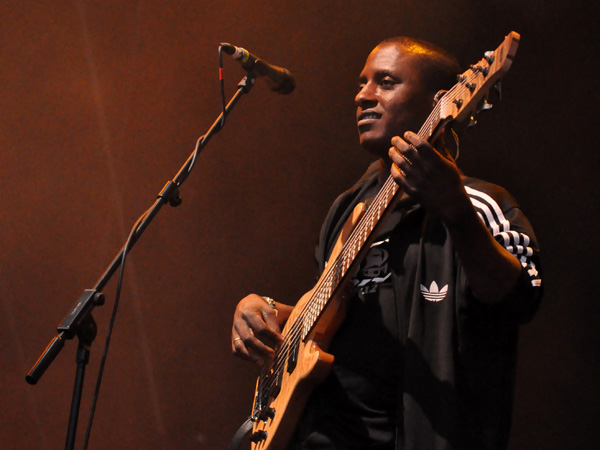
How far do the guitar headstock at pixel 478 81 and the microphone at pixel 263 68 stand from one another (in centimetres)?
57

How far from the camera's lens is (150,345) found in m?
2.57

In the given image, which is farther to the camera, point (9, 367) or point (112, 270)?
point (9, 367)

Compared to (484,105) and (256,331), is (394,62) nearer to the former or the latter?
(484,105)

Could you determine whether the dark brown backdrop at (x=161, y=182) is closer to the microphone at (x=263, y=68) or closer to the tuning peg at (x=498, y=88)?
the microphone at (x=263, y=68)

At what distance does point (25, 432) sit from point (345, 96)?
1774mm

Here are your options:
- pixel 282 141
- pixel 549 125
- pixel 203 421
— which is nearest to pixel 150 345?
pixel 203 421

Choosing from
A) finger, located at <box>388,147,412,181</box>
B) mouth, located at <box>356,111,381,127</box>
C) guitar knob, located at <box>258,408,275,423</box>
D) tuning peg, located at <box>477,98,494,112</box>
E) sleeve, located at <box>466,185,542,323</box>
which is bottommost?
guitar knob, located at <box>258,408,275,423</box>

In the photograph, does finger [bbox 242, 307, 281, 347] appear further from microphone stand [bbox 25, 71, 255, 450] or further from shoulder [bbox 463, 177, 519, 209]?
shoulder [bbox 463, 177, 519, 209]

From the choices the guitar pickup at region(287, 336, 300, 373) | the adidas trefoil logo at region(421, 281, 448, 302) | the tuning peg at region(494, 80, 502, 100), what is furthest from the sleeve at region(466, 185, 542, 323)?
the guitar pickup at region(287, 336, 300, 373)

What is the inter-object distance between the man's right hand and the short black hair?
30.9 inches

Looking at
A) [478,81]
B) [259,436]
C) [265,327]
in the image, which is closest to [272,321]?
[265,327]

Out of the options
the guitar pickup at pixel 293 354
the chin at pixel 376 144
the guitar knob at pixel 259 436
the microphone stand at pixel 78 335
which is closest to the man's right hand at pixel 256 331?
the guitar pickup at pixel 293 354

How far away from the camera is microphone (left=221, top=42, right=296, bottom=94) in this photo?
5.80ft

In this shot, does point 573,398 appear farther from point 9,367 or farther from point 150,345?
point 9,367
